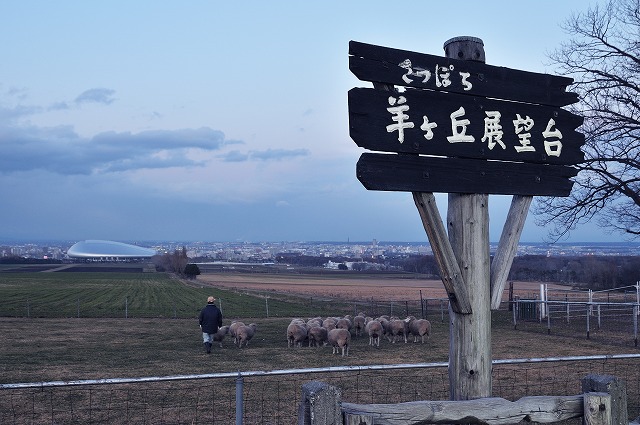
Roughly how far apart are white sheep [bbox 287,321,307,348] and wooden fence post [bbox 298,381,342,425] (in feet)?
50.6

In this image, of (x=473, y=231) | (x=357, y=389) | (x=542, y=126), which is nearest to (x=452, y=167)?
(x=473, y=231)

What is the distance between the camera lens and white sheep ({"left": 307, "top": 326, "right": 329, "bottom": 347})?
61.6ft

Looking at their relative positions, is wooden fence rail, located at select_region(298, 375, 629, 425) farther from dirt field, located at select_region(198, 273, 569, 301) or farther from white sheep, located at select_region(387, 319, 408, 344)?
dirt field, located at select_region(198, 273, 569, 301)

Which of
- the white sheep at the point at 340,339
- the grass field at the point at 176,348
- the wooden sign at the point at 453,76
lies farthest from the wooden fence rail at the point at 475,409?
the white sheep at the point at 340,339

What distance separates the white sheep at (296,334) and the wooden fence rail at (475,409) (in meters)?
14.8

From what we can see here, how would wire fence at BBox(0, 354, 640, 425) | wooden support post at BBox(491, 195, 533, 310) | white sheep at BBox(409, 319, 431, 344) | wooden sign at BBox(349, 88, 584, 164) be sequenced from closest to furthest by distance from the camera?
wooden sign at BBox(349, 88, 584, 164)
wooden support post at BBox(491, 195, 533, 310)
wire fence at BBox(0, 354, 640, 425)
white sheep at BBox(409, 319, 431, 344)

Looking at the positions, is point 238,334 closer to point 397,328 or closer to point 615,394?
point 397,328

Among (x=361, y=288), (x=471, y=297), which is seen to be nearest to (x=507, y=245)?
(x=471, y=297)

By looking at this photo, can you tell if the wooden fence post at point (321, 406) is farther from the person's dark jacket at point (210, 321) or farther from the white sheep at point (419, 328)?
the white sheep at point (419, 328)

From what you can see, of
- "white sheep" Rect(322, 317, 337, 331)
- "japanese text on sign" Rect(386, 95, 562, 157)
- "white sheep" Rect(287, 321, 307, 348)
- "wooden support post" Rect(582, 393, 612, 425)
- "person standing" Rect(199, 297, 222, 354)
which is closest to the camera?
"wooden support post" Rect(582, 393, 612, 425)

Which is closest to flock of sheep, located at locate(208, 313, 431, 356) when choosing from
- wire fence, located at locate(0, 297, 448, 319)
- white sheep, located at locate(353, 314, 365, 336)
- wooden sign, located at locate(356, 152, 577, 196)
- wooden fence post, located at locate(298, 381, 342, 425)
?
white sheep, located at locate(353, 314, 365, 336)

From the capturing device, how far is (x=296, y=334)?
61.9ft

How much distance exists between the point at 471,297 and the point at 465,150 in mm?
1125

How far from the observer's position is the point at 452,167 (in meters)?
4.92
